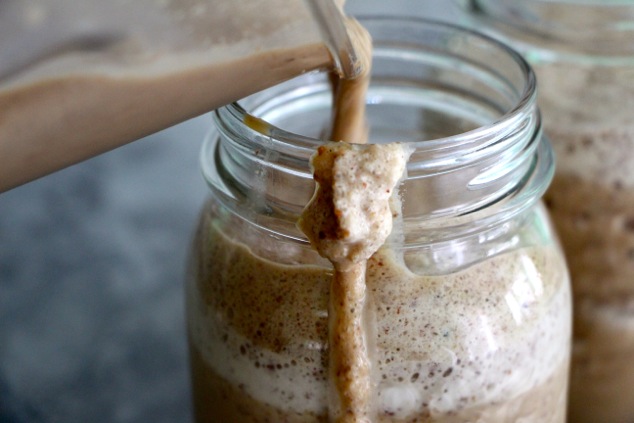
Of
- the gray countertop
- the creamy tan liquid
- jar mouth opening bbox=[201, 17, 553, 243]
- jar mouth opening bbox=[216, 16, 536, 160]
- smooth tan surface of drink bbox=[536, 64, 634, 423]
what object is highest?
the creamy tan liquid

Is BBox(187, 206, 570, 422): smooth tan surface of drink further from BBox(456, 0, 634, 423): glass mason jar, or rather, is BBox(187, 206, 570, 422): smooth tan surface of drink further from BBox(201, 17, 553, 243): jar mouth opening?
BBox(456, 0, 634, 423): glass mason jar

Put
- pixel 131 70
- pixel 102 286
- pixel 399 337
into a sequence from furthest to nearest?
pixel 102 286
pixel 399 337
pixel 131 70

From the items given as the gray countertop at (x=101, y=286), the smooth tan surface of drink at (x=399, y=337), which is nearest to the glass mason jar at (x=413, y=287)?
the smooth tan surface of drink at (x=399, y=337)

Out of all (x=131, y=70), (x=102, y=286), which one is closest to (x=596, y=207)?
(x=131, y=70)

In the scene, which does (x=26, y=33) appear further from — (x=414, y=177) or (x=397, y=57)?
(x=397, y=57)

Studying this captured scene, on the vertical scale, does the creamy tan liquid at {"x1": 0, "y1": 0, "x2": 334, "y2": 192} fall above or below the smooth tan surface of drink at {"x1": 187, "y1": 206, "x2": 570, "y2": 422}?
above

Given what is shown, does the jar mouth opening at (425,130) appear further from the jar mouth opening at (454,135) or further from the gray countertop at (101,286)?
the gray countertop at (101,286)

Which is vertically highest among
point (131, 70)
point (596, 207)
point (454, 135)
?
point (131, 70)

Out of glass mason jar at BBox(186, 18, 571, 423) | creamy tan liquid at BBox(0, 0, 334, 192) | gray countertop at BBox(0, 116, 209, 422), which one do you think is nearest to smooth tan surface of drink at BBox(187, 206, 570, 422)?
glass mason jar at BBox(186, 18, 571, 423)

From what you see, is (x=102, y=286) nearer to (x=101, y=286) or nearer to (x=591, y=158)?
(x=101, y=286)
